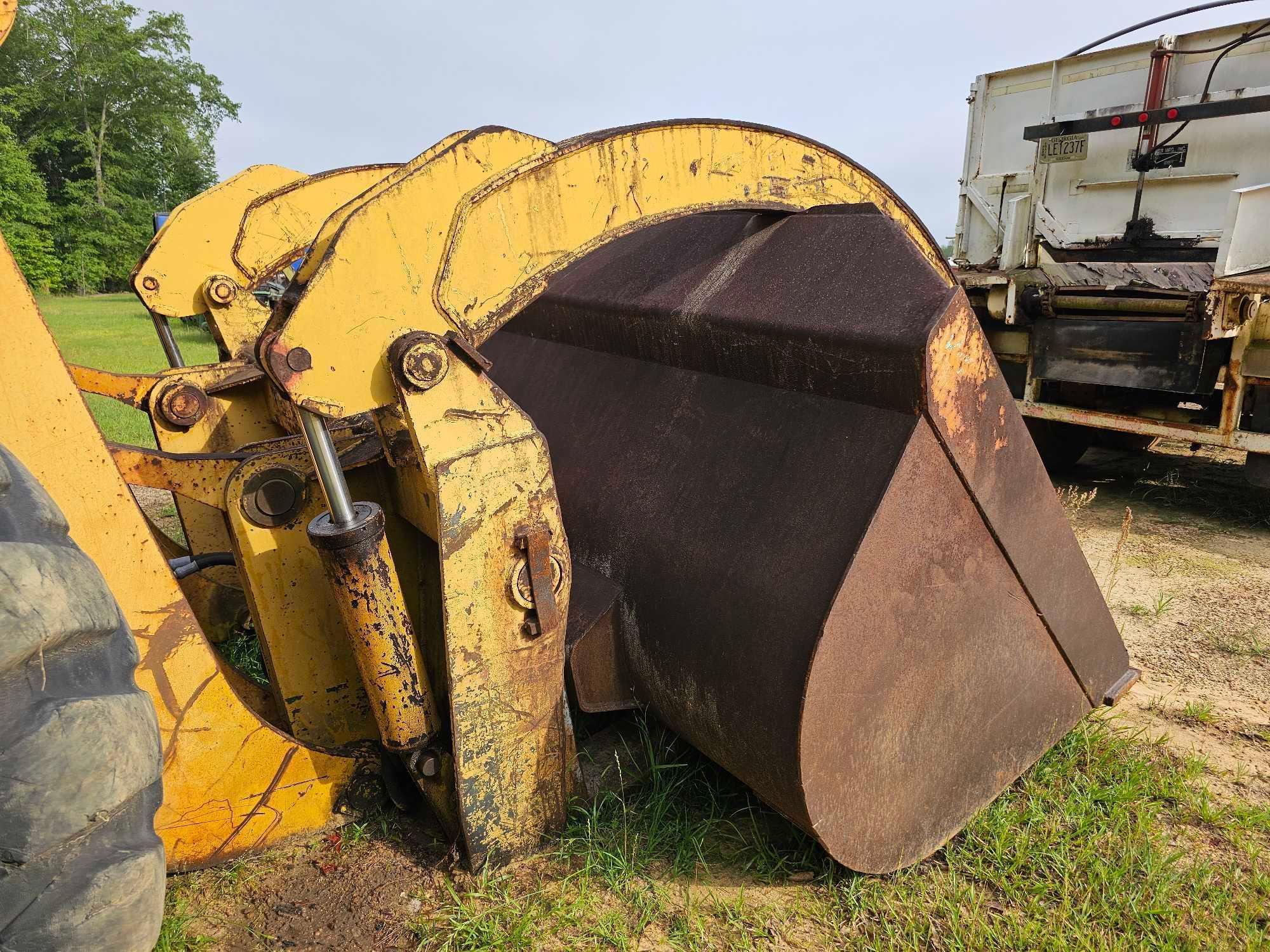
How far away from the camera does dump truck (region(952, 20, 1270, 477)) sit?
4.31m

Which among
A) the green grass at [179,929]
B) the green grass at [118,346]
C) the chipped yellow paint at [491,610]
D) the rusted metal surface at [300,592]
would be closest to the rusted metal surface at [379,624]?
the chipped yellow paint at [491,610]

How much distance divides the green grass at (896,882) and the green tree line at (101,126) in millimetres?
37019

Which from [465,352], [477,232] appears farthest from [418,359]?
[477,232]

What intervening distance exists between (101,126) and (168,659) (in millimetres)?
45038

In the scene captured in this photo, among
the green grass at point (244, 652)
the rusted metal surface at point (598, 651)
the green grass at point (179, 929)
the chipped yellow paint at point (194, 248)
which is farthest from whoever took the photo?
the green grass at point (244, 652)

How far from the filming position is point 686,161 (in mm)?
1677

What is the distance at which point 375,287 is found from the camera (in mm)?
1475

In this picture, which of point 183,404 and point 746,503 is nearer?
point 746,503

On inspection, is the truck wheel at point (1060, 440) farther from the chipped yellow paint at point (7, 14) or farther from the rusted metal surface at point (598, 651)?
the chipped yellow paint at point (7, 14)

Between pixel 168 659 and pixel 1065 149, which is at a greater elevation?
pixel 1065 149

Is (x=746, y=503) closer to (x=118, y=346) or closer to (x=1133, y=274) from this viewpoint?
(x=1133, y=274)

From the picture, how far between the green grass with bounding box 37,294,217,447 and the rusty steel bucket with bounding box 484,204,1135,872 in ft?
12.1

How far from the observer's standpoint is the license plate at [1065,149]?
5664mm

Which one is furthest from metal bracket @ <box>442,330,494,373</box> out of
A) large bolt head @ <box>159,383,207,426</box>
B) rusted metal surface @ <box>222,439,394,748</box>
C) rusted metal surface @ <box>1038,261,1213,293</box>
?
rusted metal surface @ <box>1038,261,1213,293</box>
